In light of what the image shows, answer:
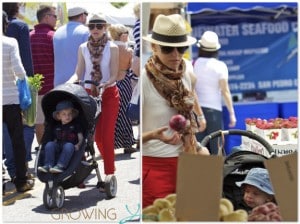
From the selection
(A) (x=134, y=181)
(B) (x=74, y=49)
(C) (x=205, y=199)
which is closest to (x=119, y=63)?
(B) (x=74, y=49)

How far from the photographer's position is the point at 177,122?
3.70 meters

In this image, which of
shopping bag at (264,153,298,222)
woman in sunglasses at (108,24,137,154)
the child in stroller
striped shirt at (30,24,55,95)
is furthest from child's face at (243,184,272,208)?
striped shirt at (30,24,55,95)

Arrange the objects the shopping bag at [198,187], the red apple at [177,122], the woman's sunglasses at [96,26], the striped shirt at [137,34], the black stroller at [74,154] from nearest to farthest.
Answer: the shopping bag at [198,187]
the red apple at [177,122]
the striped shirt at [137,34]
the woman's sunglasses at [96,26]
the black stroller at [74,154]

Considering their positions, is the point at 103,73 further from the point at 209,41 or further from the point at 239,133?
the point at 239,133

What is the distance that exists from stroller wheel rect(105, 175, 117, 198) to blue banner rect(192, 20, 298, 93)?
86 cm

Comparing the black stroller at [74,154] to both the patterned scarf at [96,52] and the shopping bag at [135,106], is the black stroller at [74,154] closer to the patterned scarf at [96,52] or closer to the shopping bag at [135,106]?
the patterned scarf at [96,52]

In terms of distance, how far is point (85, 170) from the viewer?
4180 millimetres

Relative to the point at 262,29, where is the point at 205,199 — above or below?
below

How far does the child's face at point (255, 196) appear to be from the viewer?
3.88 metres

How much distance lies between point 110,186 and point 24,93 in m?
0.74

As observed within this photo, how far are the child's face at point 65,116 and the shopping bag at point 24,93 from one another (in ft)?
0.83

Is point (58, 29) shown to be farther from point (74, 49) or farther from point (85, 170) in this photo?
point (85, 170)

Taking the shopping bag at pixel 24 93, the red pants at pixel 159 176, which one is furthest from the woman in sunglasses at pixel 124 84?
the shopping bag at pixel 24 93

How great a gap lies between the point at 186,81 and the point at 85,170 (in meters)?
0.89
